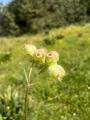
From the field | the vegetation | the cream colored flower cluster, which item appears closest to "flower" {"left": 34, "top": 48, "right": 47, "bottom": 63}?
the cream colored flower cluster

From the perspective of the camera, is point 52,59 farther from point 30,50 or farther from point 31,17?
point 31,17

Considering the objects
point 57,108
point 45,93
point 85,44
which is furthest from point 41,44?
point 57,108

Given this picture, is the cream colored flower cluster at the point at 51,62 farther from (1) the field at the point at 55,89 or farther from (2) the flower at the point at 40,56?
(1) the field at the point at 55,89

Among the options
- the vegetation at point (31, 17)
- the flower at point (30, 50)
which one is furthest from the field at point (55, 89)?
the vegetation at point (31, 17)

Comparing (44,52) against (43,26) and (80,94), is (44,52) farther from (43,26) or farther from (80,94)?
(43,26)

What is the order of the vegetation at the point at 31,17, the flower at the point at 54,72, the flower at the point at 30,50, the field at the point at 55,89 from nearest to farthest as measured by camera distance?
the flower at the point at 54,72
the flower at the point at 30,50
the field at the point at 55,89
the vegetation at the point at 31,17

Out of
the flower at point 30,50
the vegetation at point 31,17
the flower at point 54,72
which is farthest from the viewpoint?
the vegetation at point 31,17

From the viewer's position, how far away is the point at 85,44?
13164 mm

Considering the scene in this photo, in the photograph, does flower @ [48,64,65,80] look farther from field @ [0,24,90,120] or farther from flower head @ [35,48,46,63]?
field @ [0,24,90,120]

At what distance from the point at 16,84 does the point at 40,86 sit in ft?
2.88

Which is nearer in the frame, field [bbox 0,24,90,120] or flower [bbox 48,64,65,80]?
flower [bbox 48,64,65,80]

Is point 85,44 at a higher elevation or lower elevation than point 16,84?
lower

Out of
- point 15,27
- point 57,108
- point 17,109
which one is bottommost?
point 15,27

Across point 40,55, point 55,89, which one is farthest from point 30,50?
point 55,89
